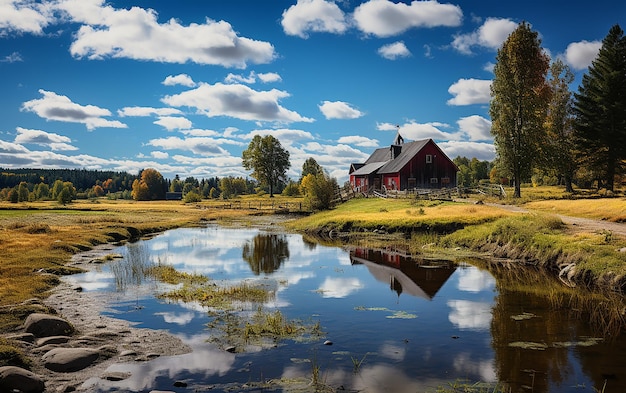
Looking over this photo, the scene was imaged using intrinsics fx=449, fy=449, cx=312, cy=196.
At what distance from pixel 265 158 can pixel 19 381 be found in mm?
109771

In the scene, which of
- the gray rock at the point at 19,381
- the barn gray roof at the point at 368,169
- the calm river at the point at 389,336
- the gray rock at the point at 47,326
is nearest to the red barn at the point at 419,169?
the barn gray roof at the point at 368,169

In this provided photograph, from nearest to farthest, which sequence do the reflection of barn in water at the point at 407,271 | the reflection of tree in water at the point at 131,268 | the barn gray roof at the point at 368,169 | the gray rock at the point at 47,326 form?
1. the gray rock at the point at 47,326
2. the reflection of barn in water at the point at 407,271
3. the reflection of tree in water at the point at 131,268
4. the barn gray roof at the point at 368,169

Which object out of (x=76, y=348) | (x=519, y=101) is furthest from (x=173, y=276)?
(x=519, y=101)

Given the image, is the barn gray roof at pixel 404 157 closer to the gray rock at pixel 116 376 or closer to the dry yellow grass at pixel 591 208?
the dry yellow grass at pixel 591 208

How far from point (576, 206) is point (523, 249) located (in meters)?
14.0

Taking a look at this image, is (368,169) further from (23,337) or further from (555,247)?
(23,337)

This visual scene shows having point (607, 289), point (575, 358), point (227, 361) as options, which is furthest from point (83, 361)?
point (607, 289)

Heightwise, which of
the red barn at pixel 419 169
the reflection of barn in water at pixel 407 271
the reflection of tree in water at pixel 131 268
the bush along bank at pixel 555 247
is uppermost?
the red barn at pixel 419 169

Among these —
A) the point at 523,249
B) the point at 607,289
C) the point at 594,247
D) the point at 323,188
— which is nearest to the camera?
the point at 607,289

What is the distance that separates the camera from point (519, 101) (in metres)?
50.5

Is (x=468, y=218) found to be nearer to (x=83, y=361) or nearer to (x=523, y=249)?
(x=523, y=249)

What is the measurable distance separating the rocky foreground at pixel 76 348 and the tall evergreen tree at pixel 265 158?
102853 millimetres

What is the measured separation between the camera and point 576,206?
36938 millimetres

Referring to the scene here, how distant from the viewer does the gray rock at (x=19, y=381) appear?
31.1 feet
